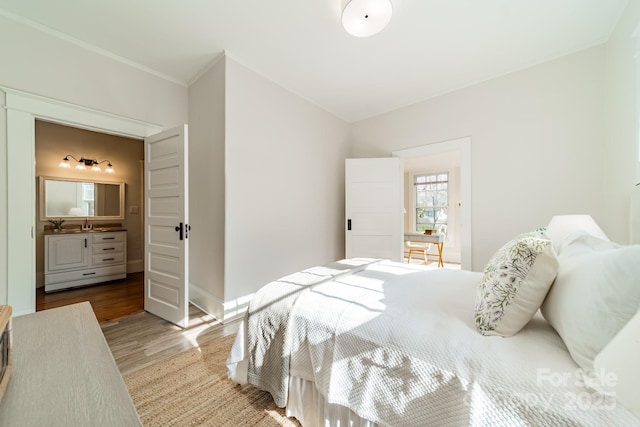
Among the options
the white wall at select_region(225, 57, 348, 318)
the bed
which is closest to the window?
the white wall at select_region(225, 57, 348, 318)

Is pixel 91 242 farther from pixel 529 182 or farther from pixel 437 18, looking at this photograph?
Result: pixel 529 182

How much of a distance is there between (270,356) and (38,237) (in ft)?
14.2

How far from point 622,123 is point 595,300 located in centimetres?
223

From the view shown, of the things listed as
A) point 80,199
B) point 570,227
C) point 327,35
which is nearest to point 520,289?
point 570,227

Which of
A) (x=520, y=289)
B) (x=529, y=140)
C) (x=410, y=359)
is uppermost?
(x=529, y=140)

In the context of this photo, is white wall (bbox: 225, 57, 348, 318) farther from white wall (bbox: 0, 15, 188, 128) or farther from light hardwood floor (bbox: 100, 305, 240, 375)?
white wall (bbox: 0, 15, 188, 128)

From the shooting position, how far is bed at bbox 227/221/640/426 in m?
0.66

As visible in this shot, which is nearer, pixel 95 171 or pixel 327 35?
pixel 327 35

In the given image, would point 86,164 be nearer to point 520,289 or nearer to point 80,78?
point 80,78

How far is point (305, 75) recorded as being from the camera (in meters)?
2.85

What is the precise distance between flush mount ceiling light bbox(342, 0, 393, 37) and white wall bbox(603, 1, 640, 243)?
5.59 feet

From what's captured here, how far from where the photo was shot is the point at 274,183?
Answer: 295cm

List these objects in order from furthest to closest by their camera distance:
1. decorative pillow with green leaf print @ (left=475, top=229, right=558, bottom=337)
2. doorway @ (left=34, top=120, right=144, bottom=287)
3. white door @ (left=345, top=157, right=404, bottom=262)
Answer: white door @ (left=345, top=157, right=404, bottom=262), doorway @ (left=34, top=120, right=144, bottom=287), decorative pillow with green leaf print @ (left=475, top=229, right=558, bottom=337)

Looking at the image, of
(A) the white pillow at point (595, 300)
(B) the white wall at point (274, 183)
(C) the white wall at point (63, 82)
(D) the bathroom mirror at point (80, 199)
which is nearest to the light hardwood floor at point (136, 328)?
(B) the white wall at point (274, 183)
